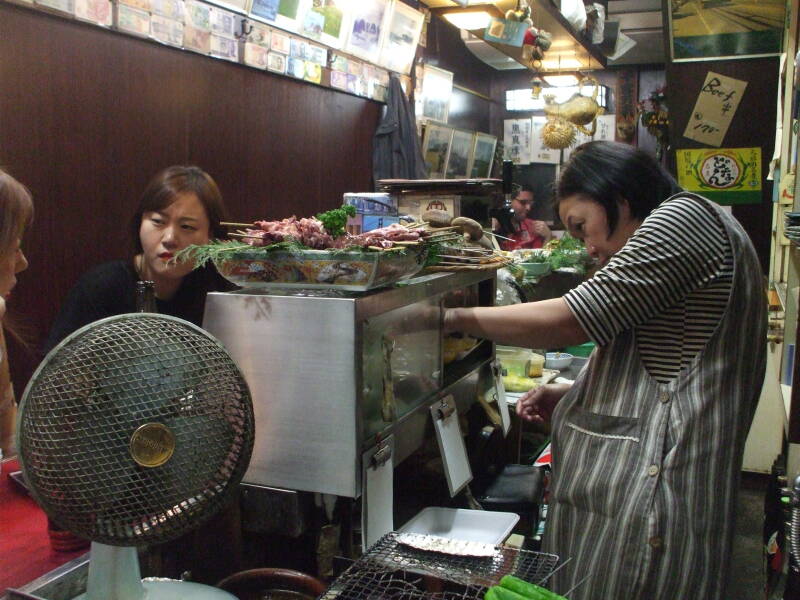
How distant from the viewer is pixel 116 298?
2.46 meters

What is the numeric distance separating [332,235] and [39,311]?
224 cm

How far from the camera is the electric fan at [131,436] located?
3.45 ft

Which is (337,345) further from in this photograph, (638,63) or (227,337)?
(638,63)

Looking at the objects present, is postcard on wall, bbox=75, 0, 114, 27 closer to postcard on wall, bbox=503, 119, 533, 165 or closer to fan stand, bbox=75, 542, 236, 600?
fan stand, bbox=75, 542, 236, 600

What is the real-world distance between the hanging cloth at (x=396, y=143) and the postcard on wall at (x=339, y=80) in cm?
69

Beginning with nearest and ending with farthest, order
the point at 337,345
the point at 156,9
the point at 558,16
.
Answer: the point at 337,345 < the point at 156,9 < the point at 558,16

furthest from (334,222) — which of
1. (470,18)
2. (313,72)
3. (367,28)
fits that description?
(367,28)

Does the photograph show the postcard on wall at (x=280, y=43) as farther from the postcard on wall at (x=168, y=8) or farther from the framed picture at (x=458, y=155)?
the framed picture at (x=458, y=155)

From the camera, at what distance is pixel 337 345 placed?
1.51 meters

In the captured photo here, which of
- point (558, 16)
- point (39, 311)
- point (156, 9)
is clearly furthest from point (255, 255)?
point (558, 16)

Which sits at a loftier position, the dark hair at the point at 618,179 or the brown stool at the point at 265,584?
the dark hair at the point at 618,179

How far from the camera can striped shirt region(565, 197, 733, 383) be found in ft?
5.82

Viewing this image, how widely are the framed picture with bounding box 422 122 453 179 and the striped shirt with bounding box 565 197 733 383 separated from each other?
560 cm

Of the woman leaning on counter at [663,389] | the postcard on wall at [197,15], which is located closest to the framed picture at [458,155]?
the postcard on wall at [197,15]
